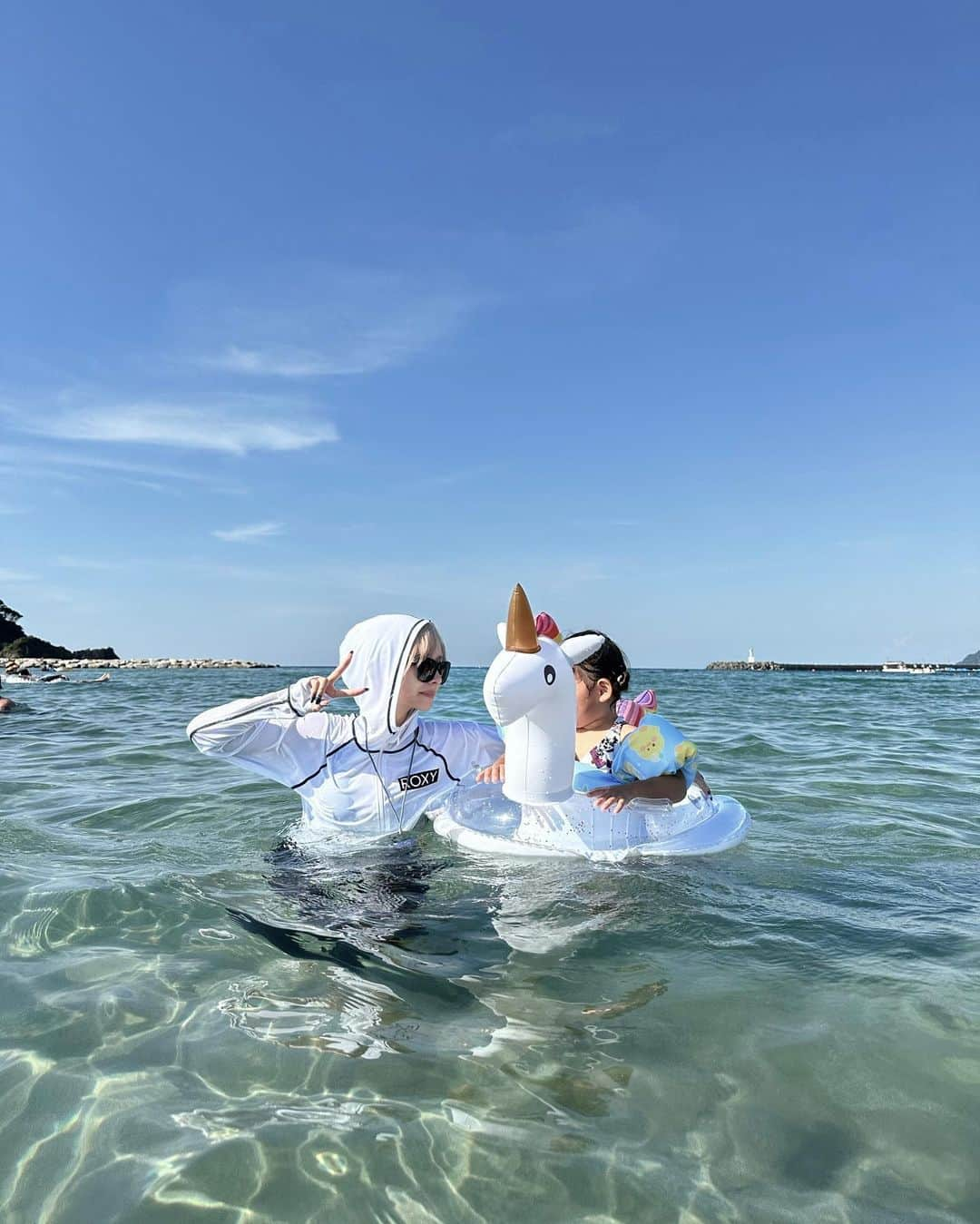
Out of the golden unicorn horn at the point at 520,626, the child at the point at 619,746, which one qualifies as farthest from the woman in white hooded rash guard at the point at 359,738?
the child at the point at 619,746

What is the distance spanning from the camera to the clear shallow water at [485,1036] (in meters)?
1.93

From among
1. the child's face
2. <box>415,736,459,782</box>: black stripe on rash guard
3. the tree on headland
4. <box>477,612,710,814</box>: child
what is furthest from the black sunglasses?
the tree on headland

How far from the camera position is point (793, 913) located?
372 centimetres

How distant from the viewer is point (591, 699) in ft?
15.2

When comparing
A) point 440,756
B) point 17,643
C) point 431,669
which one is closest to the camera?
point 431,669

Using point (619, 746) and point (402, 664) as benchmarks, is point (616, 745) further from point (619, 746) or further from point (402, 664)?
point (402, 664)

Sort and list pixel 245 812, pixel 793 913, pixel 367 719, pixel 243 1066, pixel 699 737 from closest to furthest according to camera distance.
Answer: pixel 243 1066, pixel 793 913, pixel 367 719, pixel 245 812, pixel 699 737

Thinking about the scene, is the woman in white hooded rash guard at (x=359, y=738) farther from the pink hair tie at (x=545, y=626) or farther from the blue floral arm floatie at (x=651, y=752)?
the blue floral arm floatie at (x=651, y=752)

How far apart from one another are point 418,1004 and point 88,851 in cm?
313

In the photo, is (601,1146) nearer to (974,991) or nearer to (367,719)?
(974,991)

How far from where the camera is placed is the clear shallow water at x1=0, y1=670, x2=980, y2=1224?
193cm

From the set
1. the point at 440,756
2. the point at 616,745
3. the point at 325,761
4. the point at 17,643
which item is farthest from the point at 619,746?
the point at 17,643

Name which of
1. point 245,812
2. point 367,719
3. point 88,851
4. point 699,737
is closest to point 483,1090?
point 367,719

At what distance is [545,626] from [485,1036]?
1.81 m
